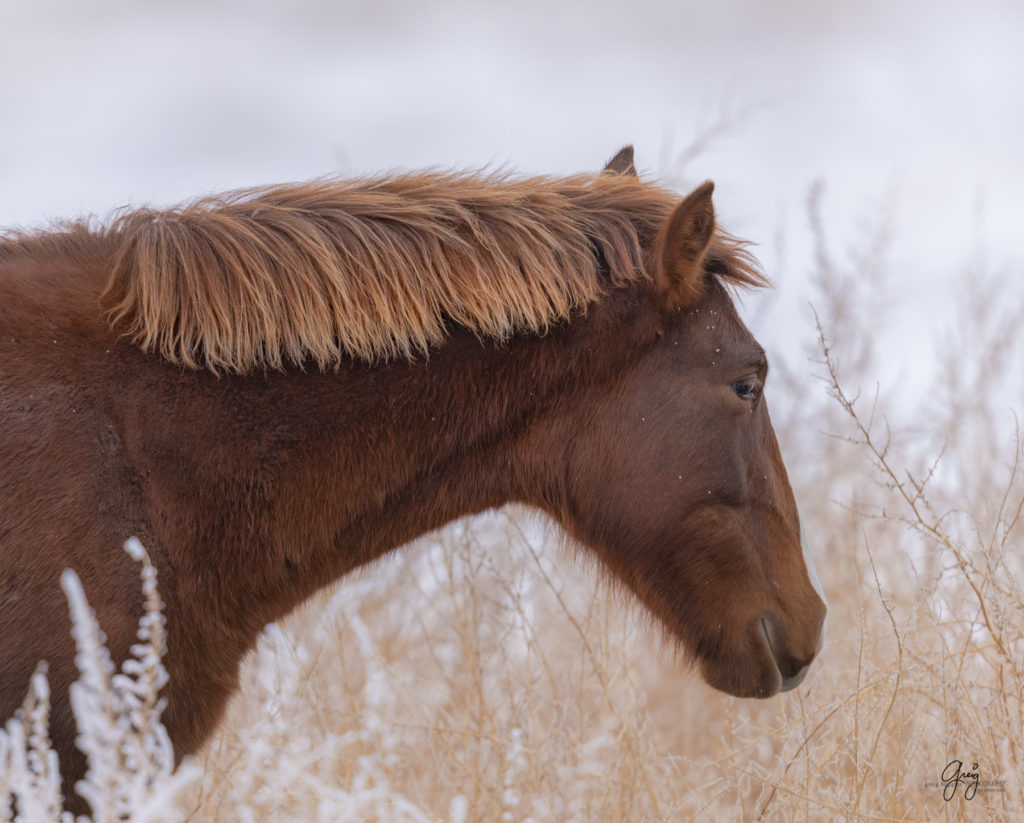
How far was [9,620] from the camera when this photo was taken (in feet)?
7.24

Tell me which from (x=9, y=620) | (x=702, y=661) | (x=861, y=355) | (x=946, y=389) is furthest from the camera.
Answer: (x=861, y=355)

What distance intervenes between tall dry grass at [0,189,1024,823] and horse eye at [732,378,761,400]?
210 millimetres

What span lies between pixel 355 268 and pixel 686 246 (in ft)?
2.90

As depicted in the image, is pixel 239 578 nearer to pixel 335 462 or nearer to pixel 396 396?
pixel 335 462

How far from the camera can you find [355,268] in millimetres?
2568

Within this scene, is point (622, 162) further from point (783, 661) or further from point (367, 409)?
point (783, 661)

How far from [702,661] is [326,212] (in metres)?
1.68

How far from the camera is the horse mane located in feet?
8.11

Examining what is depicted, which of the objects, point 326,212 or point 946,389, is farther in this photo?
point 946,389

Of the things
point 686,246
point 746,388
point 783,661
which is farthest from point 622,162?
point 783,661

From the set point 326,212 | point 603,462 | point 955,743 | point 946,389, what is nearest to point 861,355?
point 946,389

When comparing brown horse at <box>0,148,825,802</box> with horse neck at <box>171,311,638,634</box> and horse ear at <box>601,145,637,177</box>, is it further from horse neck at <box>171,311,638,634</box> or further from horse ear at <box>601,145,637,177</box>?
horse ear at <box>601,145,637,177</box>

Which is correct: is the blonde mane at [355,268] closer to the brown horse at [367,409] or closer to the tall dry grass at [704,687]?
the brown horse at [367,409]

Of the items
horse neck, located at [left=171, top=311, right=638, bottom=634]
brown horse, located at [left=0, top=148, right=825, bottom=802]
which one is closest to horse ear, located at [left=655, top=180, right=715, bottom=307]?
brown horse, located at [left=0, top=148, right=825, bottom=802]
